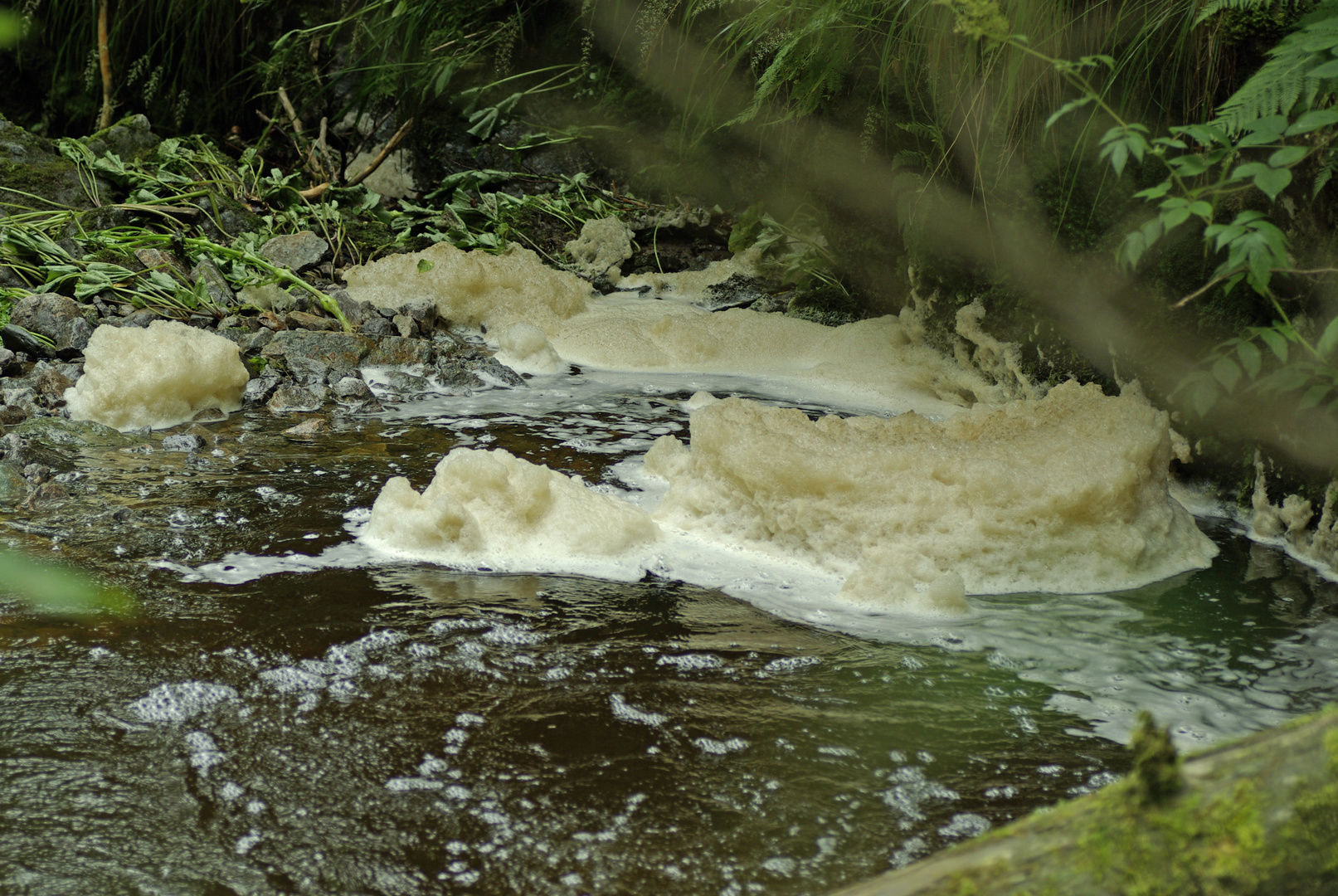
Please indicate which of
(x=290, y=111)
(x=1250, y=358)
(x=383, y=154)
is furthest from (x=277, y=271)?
(x=1250, y=358)

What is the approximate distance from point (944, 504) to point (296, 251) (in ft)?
12.7

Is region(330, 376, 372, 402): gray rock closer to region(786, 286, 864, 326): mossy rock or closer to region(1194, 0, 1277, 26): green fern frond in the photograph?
region(786, 286, 864, 326): mossy rock

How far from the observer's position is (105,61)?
22.1 ft

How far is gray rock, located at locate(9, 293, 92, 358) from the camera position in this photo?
3740mm

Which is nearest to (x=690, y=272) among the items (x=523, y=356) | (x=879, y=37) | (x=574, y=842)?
(x=523, y=356)

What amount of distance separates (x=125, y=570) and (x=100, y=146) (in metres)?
4.58

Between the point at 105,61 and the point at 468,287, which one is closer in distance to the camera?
the point at 468,287

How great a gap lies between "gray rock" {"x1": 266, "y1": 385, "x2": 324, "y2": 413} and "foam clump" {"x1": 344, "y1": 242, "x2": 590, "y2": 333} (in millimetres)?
1144

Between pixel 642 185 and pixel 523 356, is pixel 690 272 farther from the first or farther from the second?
pixel 523 356

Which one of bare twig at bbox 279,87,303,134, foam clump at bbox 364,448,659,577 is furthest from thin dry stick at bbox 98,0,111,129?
foam clump at bbox 364,448,659,577

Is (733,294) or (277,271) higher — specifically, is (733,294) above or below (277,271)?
above

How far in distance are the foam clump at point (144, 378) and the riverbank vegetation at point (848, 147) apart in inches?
39.3

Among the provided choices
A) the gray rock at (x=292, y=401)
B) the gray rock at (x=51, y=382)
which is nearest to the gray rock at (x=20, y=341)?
the gray rock at (x=51, y=382)

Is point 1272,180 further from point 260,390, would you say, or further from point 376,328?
point 376,328
